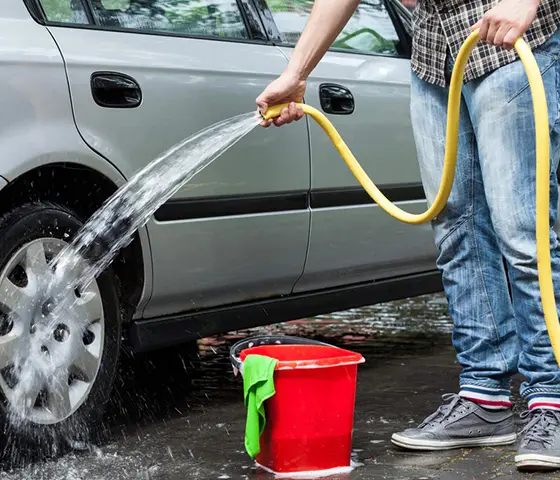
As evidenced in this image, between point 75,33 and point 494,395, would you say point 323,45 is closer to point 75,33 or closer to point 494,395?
point 75,33

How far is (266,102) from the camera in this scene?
3812 millimetres

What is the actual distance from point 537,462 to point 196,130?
5.31 feet

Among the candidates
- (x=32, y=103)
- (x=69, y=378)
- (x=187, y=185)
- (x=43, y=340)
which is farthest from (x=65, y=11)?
(x=69, y=378)

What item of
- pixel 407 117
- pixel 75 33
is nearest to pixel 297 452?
pixel 75 33

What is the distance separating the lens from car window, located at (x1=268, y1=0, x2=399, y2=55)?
195 inches

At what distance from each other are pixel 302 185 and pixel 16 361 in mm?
1443

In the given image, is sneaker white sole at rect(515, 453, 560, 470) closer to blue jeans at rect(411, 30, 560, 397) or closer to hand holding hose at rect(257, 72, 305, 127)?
blue jeans at rect(411, 30, 560, 397)

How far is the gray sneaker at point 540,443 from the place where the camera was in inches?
143

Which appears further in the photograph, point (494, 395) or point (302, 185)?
point (302, 185)

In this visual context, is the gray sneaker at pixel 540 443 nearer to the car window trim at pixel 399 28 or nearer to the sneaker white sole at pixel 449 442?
the sneaker white sole at pixel 449 442

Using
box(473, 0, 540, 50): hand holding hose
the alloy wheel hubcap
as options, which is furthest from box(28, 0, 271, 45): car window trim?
box(473, 0, 540, 50): hand holding hose

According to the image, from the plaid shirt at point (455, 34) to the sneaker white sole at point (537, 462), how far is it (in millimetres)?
1176

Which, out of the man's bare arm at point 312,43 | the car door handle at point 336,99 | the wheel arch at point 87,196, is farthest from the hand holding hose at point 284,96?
the car door handle at point 336,99

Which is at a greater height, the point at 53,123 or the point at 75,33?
the point at 75,33
